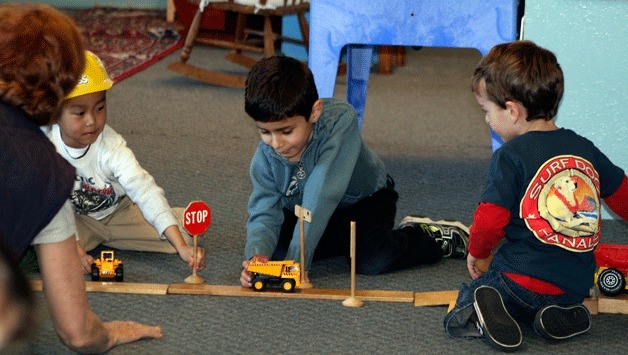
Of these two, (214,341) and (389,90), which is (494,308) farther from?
(389,90)

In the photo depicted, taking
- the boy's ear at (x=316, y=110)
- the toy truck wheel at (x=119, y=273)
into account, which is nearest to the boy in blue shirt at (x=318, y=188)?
the boy's ear at (x=316, y=110)

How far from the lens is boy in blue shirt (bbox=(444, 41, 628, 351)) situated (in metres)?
1.41

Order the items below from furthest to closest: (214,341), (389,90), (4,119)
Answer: (389,90), (214,341), (4,119)

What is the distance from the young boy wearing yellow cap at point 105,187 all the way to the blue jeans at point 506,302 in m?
0.47

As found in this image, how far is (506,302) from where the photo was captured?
1.44m

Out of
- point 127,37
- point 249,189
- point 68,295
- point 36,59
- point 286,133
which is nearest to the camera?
point 36,59

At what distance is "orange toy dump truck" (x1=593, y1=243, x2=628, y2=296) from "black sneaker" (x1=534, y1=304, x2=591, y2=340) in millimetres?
142

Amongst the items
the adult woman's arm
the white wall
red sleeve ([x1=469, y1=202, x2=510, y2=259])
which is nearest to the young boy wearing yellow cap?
the adult woman's arm

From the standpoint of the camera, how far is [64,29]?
3.53ft

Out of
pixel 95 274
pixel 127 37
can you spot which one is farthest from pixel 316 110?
pixel 127 37

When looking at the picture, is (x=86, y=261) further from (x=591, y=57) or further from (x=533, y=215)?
(x=591, y=57)

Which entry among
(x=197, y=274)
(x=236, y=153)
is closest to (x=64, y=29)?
(x=197, y=274)

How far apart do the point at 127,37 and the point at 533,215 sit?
3246 mm

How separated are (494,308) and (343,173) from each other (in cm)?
41
